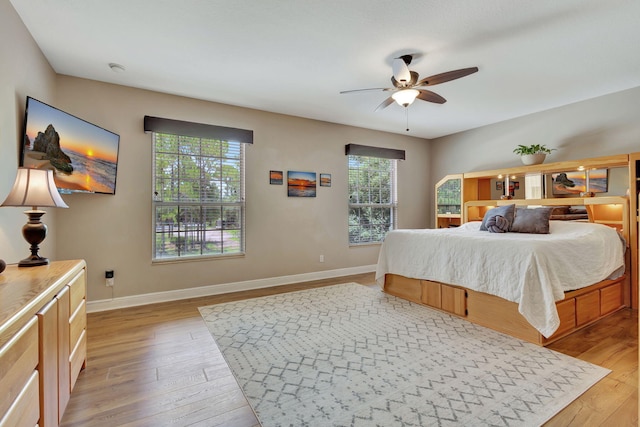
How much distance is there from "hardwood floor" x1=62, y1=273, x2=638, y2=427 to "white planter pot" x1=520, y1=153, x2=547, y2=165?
2094 millimetres

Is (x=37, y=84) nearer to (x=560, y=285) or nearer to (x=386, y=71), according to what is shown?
(x=386, y=71)

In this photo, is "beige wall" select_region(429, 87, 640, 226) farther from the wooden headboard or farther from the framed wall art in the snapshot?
the framed wall art

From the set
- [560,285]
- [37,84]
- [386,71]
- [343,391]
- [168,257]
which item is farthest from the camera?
[168,257]

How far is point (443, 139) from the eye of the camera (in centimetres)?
595

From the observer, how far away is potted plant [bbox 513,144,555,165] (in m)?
4.20

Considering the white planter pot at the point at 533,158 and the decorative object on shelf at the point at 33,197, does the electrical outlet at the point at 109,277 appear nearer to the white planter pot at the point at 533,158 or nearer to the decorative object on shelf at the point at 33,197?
the decorative object on shelf at the point at 33,197

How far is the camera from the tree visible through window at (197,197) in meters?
3.77

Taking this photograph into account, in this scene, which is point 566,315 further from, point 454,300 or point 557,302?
point 454,300

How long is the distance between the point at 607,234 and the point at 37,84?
580 cm

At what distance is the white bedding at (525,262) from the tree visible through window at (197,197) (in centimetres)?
235

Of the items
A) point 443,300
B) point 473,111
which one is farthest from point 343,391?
point 473,111

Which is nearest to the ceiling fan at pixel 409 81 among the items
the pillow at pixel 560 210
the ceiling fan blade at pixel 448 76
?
the ceiling fan blade at pixel 448 76

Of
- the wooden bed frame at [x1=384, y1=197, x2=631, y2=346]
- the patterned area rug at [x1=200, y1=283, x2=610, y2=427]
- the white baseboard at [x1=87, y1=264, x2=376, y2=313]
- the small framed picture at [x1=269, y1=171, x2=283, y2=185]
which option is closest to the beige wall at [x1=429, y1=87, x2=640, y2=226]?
the wooden bed frame at [x1=384, y1=197, x2=631, y2=346]

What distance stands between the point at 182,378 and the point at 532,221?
394cm
